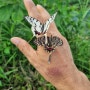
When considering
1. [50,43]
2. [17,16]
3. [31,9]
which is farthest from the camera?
[17,16]

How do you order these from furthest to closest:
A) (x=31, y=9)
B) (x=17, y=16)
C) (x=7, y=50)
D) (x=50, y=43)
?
1. (x=7, y=50)
2. (x=17, y=16)
3. (x=31, y=9)
4. (x=50, y=43)

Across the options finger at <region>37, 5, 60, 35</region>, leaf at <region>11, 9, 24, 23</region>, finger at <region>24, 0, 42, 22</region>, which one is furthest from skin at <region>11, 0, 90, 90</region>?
leaf at <region>11, 9, 24, 23</region>

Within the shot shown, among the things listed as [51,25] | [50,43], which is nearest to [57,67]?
[50,43]

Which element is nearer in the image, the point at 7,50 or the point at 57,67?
the point at 57,67

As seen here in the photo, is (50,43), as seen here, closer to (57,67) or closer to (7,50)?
(57,67)

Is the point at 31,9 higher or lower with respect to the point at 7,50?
higher

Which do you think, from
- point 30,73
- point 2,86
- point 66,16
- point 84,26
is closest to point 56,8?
point 66,16

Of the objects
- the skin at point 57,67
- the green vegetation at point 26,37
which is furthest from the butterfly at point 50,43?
the green vegetation at point 26,37

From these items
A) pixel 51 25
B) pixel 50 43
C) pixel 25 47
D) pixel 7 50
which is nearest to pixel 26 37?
pixel 7 50

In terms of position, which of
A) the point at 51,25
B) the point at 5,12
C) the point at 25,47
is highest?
the point at 5,12

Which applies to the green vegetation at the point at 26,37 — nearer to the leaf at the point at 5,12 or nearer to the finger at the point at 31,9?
the leaf at the point at 5,12
